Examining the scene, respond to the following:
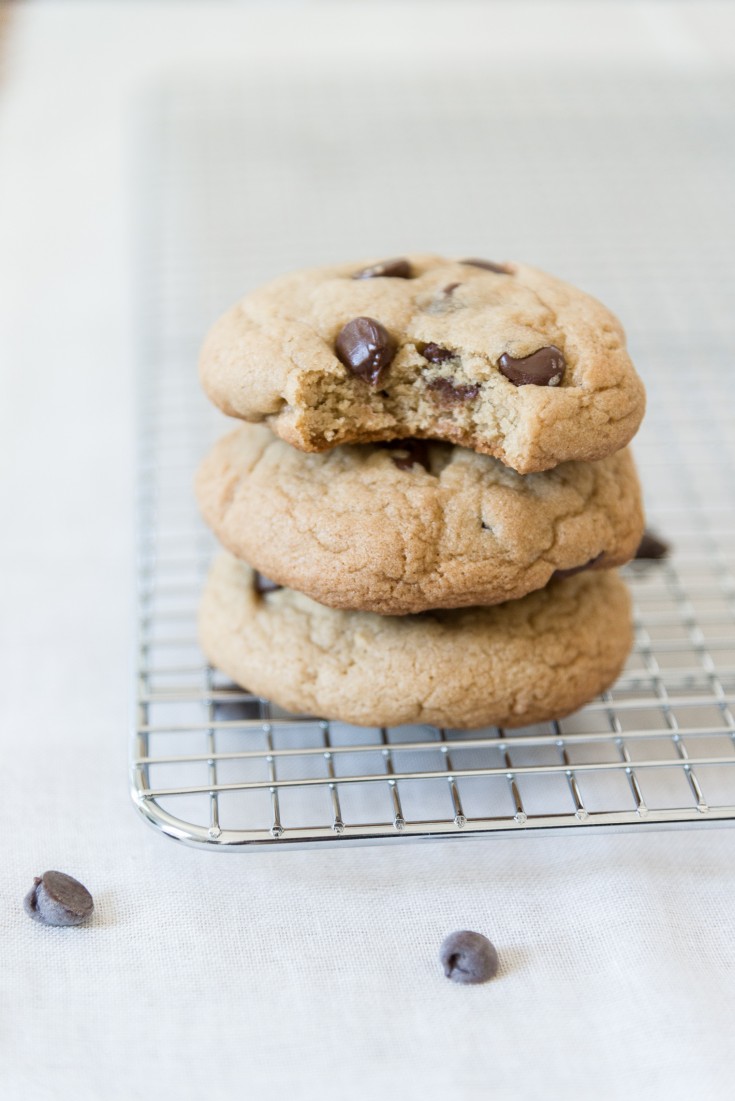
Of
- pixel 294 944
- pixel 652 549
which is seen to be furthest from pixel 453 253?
pixel 294 944

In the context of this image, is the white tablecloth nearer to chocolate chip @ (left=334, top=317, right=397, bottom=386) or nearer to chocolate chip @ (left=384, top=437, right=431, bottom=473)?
chocolate chip @ (left=384, top=437, right=431, bottom=473)

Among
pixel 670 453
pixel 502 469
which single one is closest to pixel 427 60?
pixel 670 453

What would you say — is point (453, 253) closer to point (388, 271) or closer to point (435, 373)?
point (388, 271)

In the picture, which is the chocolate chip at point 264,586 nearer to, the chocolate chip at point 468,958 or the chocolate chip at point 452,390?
the chocolate chip at point 452,390

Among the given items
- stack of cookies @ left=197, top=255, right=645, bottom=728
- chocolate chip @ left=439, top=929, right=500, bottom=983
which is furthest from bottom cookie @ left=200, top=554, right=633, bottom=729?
chocolate chip @ left=439, top=929, right=500, bottom=983

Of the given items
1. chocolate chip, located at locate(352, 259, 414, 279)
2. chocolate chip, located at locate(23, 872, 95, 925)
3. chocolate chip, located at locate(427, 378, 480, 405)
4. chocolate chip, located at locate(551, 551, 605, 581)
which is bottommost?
chocolate chip, located at locate(23, 872, 95, 925)

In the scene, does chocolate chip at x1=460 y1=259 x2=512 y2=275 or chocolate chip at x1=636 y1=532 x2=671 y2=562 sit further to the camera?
chocolate chip at x1=636 y1=532 x2=671 y2=562

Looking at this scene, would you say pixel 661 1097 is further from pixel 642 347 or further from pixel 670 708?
pixel 642 347

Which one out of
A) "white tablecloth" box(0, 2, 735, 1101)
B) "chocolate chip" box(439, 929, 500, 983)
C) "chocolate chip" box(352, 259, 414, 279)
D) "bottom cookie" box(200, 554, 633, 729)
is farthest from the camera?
"chocolate chip" box(352, 259, 414, 279)
